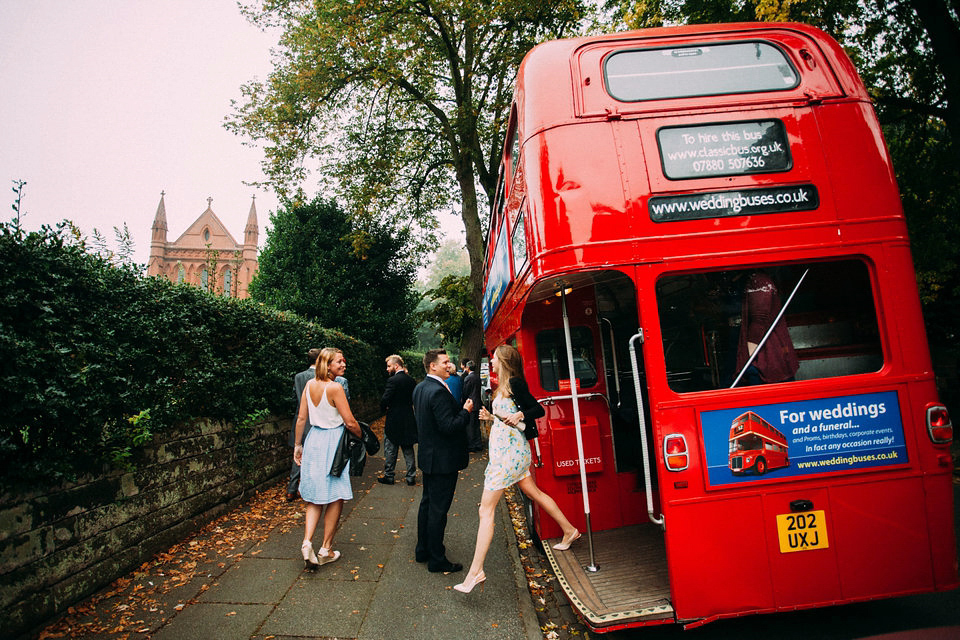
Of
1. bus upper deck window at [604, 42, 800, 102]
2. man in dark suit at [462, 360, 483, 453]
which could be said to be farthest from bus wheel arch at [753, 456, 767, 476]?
man in dark suit at [462, 360, 483, 453]

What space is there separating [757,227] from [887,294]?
2.92ft

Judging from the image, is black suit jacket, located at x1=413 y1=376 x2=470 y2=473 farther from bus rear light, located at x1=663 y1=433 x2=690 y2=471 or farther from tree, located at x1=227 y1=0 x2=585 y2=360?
tree, located at x1=227 y1=0 x2=585 y2=360

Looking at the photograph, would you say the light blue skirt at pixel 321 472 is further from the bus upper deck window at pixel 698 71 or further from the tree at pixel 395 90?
the tree at pixel 395 90

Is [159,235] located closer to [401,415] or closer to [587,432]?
[401,415]

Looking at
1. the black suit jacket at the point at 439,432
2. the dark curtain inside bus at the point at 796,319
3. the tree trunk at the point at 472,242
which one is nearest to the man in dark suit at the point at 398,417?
the black suit jacket at the point at 439,432

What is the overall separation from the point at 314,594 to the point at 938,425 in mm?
4509

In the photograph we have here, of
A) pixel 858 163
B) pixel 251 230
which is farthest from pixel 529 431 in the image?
pixel 251 230

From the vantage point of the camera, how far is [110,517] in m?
3.91

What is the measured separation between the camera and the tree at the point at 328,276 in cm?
1680

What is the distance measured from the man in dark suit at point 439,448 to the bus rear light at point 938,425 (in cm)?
305

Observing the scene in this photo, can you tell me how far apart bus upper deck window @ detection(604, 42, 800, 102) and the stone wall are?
4984mm

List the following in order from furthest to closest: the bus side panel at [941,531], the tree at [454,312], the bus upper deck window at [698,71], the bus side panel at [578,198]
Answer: the tree at [454,312]
the bus upper deck window at [698,71]
the bus side panel at [578,198]
the bus side panel at [941,531]

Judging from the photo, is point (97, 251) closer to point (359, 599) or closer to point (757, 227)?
point (359, 599)

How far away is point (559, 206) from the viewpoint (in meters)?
3.07
